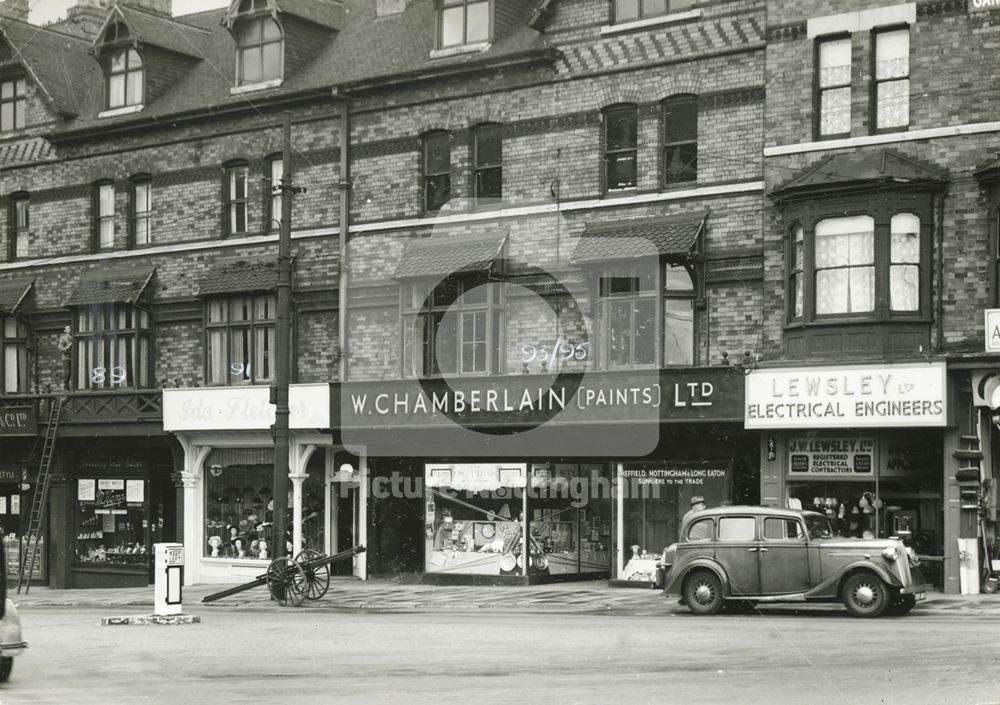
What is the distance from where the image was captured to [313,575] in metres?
24.5

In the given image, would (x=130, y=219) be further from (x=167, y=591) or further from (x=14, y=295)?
(x=167, y=591)

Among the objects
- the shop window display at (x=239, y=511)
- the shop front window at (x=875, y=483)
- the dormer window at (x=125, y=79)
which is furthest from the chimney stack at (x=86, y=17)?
the shop front window at (x=875, y=483)

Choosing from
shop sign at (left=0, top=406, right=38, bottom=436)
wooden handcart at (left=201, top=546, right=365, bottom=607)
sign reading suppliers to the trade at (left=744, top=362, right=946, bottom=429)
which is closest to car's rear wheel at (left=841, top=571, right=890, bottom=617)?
sign reading suppliers to the trade at (left=744, top=362, right=946, bottom=429)

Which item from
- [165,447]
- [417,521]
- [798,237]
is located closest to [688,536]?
[798,237]

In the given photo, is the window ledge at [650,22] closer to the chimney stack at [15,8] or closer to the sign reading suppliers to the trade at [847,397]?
the sign reading suppliers to the trade at [847,397]

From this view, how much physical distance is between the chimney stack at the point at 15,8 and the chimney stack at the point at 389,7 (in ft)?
36.3

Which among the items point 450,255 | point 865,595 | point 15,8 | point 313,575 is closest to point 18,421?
point 15,8

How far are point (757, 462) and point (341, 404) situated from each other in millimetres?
8554

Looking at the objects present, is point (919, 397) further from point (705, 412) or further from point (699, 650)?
point (699, 650)

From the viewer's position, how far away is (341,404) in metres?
29.0

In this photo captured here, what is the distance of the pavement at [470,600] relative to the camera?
2133 cm

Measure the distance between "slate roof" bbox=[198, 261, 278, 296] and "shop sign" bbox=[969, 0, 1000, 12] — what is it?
1487cm

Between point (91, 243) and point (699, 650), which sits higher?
point (91, 243)

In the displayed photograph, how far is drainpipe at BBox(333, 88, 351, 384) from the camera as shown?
1176 inches
